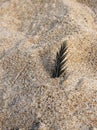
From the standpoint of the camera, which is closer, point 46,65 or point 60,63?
point 60,63

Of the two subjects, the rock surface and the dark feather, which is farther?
the dark feather

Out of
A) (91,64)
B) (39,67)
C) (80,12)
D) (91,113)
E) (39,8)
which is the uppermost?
(39,8)

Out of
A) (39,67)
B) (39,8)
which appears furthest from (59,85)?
(39,8)

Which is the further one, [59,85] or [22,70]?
[22,70]

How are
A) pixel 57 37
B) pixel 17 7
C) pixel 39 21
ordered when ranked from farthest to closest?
pixel 17 7 < pixel 39 21 < pixel 57 37

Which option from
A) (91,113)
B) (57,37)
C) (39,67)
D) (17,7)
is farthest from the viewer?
(17,7)

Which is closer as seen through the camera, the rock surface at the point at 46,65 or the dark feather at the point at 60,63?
the rock surface at the point at 46,65

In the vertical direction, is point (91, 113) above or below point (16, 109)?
below

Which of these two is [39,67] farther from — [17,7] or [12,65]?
[17,7]
